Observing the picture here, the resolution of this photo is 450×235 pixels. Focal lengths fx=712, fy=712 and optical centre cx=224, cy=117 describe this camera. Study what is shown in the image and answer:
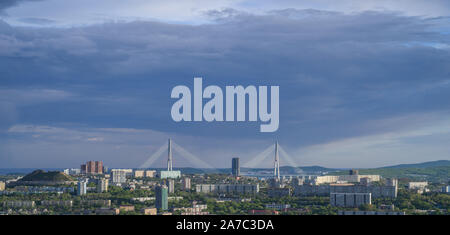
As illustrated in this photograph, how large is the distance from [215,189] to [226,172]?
51.0ft

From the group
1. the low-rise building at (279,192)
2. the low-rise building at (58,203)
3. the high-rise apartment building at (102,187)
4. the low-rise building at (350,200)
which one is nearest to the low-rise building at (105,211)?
the low-rise building at (58,203)

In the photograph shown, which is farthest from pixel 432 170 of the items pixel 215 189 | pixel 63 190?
pixel 63 190

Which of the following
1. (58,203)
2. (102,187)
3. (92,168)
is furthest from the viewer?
(92,168)

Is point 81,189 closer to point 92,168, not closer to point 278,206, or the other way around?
point 278,206

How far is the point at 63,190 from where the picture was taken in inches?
1069

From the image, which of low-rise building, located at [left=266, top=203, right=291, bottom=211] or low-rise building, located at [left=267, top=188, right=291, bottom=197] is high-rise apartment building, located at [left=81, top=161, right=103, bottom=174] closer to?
low-rise building, located at [left=267, top=188, right=291, bottom=197]

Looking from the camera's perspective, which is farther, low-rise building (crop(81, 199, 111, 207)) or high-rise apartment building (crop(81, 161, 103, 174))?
high-rise apartment building (crop(81, 161, 103, 174))

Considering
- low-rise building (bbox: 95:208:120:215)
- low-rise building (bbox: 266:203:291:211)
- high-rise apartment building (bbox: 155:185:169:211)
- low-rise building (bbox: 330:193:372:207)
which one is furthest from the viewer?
high-rise apartment building (bbox: 155:185:169:211)

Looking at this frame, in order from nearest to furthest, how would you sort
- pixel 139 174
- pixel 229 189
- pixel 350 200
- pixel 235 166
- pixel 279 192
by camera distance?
pixel 350 200, pixel 279 192, pixel 229 189, pixel 139 174, pixel 235 166

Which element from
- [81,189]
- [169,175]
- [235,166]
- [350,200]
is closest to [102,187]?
[81,189]

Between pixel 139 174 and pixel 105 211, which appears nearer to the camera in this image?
pixel 105 211

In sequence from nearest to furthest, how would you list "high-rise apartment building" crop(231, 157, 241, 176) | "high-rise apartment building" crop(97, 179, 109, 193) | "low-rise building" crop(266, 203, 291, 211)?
"low-rise building" crop(266, 203, 291, 211)
"high-rise apartment building" crop(97, 179, 109, 193)
"high-rise apartment building" crop(231, 157, 241, 176)

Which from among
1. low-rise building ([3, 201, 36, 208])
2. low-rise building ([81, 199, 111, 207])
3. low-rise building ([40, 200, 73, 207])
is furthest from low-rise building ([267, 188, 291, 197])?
low-rise building ([3, 201, 36, 208])
